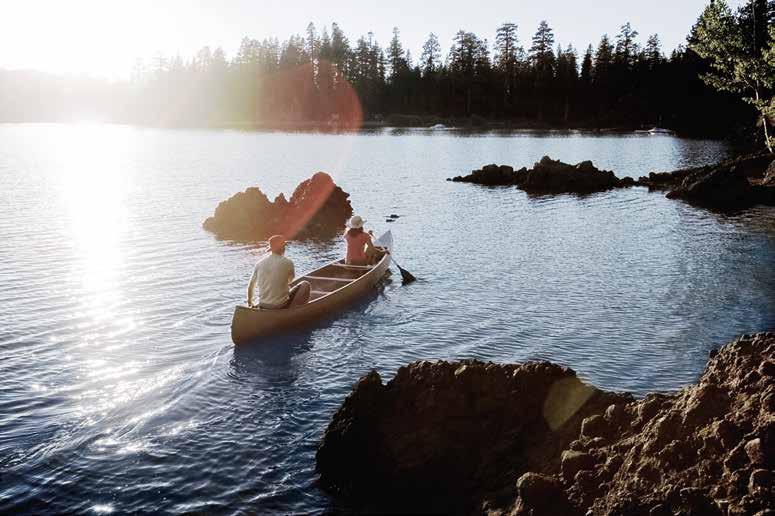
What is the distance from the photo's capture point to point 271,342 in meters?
16.7

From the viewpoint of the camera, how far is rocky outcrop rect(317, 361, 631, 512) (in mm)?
8477

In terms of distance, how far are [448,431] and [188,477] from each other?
411 cm

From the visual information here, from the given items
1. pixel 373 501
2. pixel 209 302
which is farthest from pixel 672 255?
pixel 373 501

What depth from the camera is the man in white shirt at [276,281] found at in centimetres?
1633

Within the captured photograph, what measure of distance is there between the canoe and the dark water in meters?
0.48

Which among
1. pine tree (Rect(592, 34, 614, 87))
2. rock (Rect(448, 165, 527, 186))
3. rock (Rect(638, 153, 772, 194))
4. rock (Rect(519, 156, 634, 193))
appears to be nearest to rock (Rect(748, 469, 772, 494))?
rock (Rect(519, 156, 634, 193))

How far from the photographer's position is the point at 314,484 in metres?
9.73

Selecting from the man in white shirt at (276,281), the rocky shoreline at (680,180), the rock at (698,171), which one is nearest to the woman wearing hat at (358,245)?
the man in white shirt at (276,281)

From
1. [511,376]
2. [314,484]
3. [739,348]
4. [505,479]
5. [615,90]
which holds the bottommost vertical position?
[314,484]

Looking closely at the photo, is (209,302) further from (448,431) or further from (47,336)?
(448,431)

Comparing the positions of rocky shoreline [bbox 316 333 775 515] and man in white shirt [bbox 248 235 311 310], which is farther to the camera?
man in white shirt [bbox 248 235 311 310]

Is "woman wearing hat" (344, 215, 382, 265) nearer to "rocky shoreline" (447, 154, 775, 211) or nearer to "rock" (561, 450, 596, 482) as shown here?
"rock" (561, 450, 596, 482)

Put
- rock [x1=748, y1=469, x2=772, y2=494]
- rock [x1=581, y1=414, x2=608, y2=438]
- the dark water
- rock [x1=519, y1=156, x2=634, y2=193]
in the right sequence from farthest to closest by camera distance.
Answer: rock [x1=519, y1=156, x2=634, y2=193] < the dark water < rock [x1=581, y1=414, x2=608, y2=438] < rock [x1=748, y1=469, x2=772, y2=494]

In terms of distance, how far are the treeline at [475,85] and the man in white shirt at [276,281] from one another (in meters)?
123
